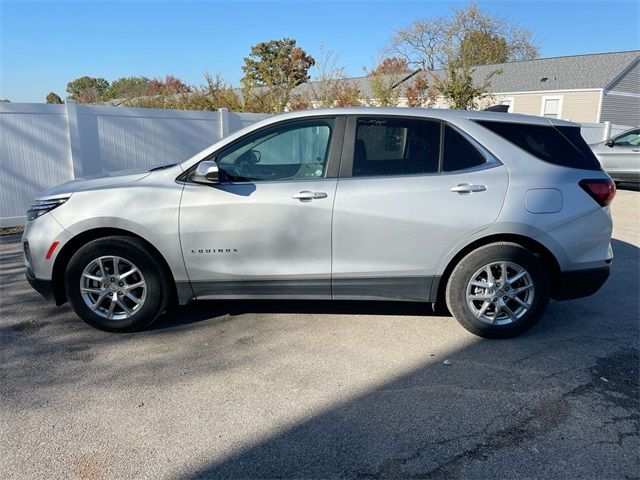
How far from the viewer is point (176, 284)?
12.9ft

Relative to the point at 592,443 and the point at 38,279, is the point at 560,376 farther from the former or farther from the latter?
the point at 38,279

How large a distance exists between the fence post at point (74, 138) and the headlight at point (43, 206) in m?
4.73

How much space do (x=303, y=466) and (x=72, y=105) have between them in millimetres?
7659

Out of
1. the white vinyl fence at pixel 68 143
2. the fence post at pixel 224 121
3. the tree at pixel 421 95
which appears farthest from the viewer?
the tree at pixel 421 95

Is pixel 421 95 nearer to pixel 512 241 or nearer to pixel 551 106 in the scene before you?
pixel 551 106

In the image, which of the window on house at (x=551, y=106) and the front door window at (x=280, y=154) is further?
the window on house at (x=551, y=106)

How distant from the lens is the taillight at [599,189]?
382 cm

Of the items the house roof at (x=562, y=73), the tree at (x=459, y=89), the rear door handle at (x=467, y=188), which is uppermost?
the house roof at (x=562, y=73)

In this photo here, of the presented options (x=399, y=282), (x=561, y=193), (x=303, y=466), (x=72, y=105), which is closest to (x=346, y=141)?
(x=399, y=282)

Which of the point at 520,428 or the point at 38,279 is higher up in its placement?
the point at 38,279

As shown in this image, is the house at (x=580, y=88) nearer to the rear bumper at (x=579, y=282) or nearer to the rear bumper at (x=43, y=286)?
the rear bumper at (x=43, y=286)

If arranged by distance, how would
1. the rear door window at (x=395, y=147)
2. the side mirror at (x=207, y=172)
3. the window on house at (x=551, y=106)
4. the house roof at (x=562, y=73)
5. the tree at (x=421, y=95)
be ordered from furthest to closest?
the window on house at (x=551, y=106), the house roof at (x=562, y=73), the tree at (x=421, y=95), the rear door window at (x=395, y=147), the side mirror at (x=207, y=172)

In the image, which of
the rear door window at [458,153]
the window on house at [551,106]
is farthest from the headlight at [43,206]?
the window on house at [551,106]

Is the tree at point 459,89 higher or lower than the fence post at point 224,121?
higher
